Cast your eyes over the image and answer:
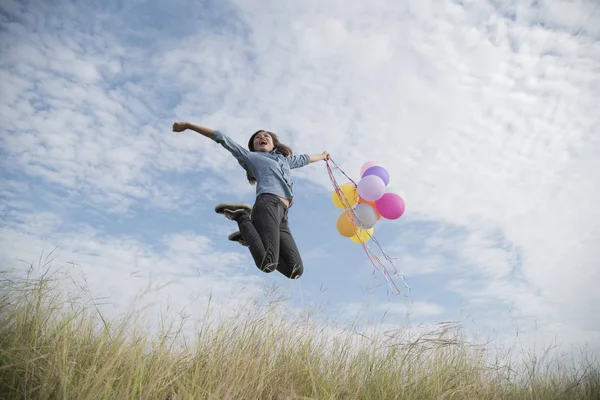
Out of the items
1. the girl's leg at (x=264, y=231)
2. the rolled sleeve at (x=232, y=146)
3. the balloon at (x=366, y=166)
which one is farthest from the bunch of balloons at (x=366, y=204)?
→ the rolled sleeve at (x=232, y=146)

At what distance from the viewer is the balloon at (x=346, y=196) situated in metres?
5.20

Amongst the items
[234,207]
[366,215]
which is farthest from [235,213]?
[366,215]

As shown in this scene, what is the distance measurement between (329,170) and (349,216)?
0.70 m

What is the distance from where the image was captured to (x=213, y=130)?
439cm

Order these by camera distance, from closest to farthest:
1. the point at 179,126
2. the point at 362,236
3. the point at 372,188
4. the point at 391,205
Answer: the point at 179,126, the point at 372,188, the point at 391,205, the point at 362,236

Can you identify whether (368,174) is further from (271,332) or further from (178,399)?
(178,399)

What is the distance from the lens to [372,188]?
4992 millimetres

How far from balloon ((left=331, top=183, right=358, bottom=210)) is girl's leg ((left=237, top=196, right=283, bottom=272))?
107cm

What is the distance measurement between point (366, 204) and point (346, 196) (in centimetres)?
25

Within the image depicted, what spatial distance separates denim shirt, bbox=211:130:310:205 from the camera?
175 inches

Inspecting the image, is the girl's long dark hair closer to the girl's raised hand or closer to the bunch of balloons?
the bunch of balloons

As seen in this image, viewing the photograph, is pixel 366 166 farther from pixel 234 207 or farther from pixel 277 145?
pixel 234 207

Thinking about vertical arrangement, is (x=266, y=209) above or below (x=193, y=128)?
below

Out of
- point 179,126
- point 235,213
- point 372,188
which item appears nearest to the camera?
point 179,126
